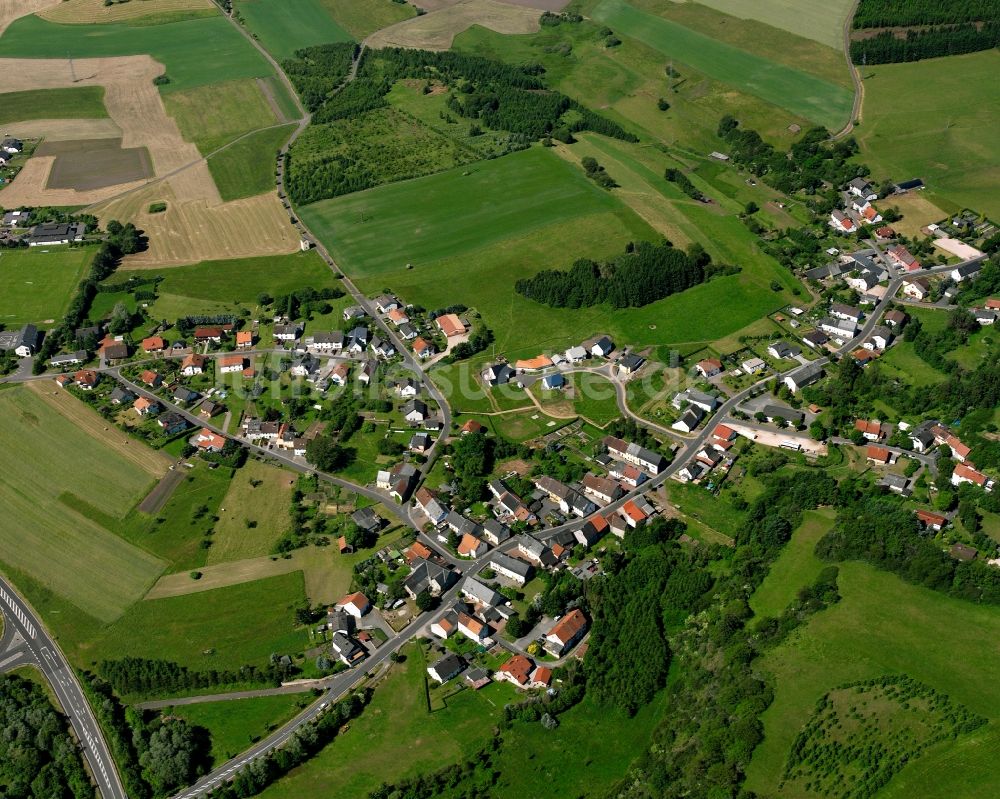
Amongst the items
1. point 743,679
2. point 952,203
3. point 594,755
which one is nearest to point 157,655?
point 594,755

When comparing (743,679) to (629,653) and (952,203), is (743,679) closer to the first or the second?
(629,653)

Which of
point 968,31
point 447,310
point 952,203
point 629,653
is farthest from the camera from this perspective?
point 968,31

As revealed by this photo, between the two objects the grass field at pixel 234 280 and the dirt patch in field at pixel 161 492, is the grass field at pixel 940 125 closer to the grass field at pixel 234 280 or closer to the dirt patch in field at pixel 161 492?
the grass field at pixel 234 280

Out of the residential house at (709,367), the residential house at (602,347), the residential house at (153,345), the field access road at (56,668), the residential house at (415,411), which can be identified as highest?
the residential house at (709,367)

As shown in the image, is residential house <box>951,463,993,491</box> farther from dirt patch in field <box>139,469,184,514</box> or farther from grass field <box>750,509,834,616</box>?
dirt patch in field <box>139,469,184,514</box>

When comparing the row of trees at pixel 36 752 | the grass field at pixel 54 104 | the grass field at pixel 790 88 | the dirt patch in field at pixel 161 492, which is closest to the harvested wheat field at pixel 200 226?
the grass field at pixel 54 104

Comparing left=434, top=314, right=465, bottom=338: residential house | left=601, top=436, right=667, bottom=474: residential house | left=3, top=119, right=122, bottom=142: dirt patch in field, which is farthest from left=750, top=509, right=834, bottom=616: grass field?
left=3, top=119, right=122, bottom=142: dirt patch in field
